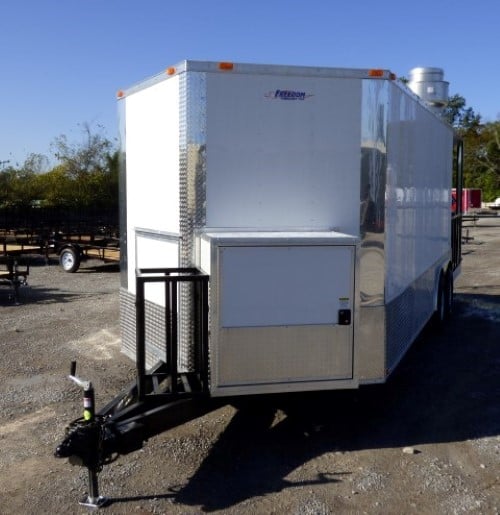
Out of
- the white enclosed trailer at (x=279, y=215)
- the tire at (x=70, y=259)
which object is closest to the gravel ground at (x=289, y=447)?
the white enclosed trailer at (x=279, y=215)

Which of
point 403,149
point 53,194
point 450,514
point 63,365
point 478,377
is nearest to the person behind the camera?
point 450,514

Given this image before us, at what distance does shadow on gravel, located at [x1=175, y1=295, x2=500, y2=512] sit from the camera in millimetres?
4488

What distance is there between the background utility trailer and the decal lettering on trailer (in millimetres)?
11

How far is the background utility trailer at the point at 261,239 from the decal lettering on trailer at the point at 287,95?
11 millimetres

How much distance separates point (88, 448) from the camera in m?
4.09

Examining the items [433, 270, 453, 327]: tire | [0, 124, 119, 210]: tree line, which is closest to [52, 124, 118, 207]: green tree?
[0, 124, 119, 210]: tree line

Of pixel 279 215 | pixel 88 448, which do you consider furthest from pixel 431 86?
pixel 88 448

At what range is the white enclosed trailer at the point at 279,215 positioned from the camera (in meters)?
4.77

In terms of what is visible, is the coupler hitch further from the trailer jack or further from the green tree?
the green tree

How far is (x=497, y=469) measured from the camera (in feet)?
15.3

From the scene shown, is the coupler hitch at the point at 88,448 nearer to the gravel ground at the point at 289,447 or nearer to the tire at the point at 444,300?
the gravel ground at the point at 289,447

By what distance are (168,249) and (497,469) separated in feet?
10.1

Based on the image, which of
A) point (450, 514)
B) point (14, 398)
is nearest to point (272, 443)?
point (450, 514)

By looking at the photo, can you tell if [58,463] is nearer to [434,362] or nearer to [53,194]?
[434,362]
